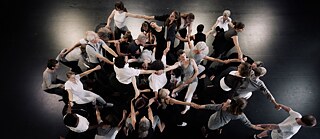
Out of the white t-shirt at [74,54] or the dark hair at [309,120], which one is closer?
the dark hair at [309,120]

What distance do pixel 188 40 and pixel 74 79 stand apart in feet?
6.61

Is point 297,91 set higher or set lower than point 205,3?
lower

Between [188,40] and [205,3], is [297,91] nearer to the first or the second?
[188,40]

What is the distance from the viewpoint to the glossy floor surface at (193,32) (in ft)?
14.6

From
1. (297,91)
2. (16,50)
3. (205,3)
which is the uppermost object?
(205,3)

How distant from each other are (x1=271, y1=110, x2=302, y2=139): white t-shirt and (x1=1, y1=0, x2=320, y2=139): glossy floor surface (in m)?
0.77

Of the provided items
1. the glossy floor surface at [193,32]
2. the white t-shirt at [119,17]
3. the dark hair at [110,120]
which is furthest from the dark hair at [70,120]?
the white t-shirt at [119,17]

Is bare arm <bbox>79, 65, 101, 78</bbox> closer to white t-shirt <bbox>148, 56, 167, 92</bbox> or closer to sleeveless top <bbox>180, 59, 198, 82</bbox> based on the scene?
white t-shirt <bbox>148, 56, 167, 92</bbox>

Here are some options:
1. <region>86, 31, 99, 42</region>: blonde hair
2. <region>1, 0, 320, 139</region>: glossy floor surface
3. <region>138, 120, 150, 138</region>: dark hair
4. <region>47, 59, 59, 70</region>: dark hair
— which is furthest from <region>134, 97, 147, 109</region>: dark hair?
<region>47, 59, 59, 70</region>: dark hair

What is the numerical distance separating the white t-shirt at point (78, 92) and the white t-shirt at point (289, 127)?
2.49m

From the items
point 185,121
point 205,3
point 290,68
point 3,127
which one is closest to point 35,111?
point 3,127

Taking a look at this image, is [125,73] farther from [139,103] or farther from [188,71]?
[188,71]

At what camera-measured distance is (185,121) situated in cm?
→ 440

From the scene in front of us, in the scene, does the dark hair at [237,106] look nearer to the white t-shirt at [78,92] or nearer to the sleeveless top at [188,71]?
the sleeveless top at [188,71]
